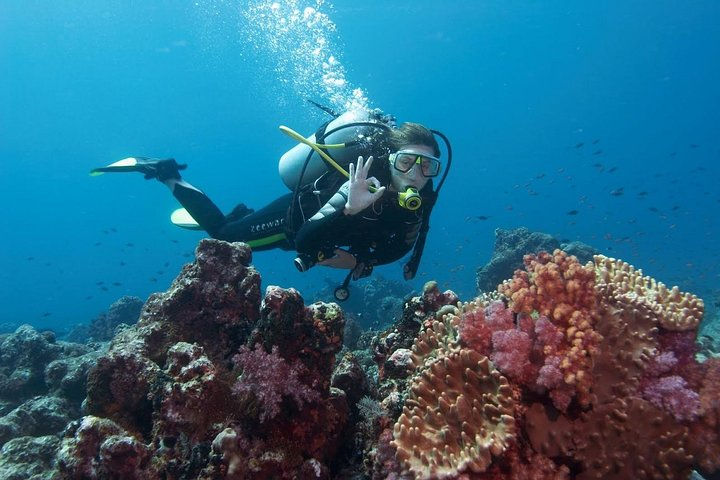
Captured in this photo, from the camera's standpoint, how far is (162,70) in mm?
97625

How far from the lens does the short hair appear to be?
20.0ft

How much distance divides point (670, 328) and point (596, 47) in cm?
12096

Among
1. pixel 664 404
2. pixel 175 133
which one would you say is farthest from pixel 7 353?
A: pixel 175 133

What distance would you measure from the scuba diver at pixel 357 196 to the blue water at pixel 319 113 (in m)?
30.0

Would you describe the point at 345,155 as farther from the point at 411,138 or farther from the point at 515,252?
the point at 515,252

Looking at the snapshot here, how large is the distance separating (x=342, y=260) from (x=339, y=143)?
7.19ft

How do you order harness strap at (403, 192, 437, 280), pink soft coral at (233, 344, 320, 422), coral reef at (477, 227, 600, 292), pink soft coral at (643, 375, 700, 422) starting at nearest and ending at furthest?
pink soft coral at (643, 375, 700, 422) → pink soft coral at (233, 344, 320, 422) → harness strap at (403, 192, 437, 280) → coral reef at (477, 227, 600, 292)

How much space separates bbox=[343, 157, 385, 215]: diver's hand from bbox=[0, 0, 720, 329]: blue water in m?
32.2

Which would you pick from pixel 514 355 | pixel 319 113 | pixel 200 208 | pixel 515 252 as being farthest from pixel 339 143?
pixel 319 113

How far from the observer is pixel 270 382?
3203mm

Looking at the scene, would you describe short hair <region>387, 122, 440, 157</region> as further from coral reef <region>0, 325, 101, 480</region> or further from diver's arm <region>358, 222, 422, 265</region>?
coral reef <region>0, 325, 101, 480</region>

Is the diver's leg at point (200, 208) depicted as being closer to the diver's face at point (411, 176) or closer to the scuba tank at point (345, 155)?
the scuba tank at point (345, 155)

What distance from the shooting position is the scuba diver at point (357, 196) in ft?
18.3

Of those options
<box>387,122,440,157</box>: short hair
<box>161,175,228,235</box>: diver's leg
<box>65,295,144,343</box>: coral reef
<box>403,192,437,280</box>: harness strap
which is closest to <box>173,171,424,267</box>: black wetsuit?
<box>403,192,437,280</box>: harness strap
